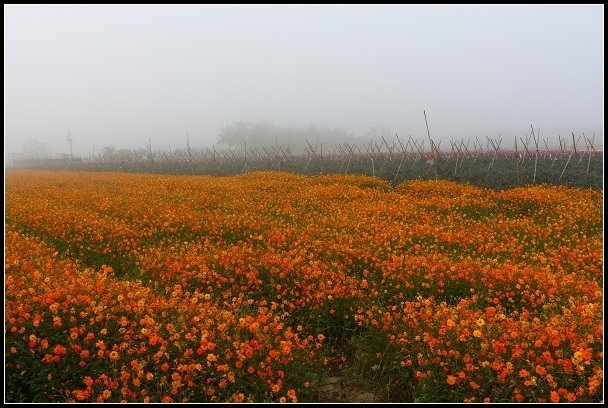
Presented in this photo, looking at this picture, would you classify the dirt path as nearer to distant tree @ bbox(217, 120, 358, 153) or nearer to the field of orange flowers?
the field of orange flowers

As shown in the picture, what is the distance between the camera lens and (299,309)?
6320 millimetres

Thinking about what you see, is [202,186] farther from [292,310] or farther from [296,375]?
[296,375]

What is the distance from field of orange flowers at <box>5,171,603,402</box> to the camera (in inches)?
162

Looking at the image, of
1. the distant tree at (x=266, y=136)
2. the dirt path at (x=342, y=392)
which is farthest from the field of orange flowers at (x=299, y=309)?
the distant tree at (x=266, y=136)

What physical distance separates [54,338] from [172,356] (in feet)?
3.90

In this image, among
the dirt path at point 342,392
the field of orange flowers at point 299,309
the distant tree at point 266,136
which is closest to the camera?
the field of orange flowers at point 299,309

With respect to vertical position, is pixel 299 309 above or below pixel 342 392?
above

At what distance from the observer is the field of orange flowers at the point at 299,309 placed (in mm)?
4121

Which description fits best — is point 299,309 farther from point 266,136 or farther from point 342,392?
→ point 266,136

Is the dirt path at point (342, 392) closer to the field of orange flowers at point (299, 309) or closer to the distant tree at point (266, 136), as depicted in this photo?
the field of orange flowers at point (299, 309)

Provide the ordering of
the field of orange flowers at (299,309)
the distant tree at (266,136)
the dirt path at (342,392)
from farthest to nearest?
the distant tree at (266,136) < the dirt path at (342,392) < the field of orange flowers at (299,309)

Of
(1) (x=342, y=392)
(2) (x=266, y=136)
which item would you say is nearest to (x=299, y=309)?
(1) (x=342, y=392)

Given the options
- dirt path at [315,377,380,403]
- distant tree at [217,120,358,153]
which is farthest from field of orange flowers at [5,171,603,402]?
distant tree at [217,120,358,153]

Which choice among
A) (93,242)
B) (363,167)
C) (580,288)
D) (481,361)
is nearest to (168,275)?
(93,242)
